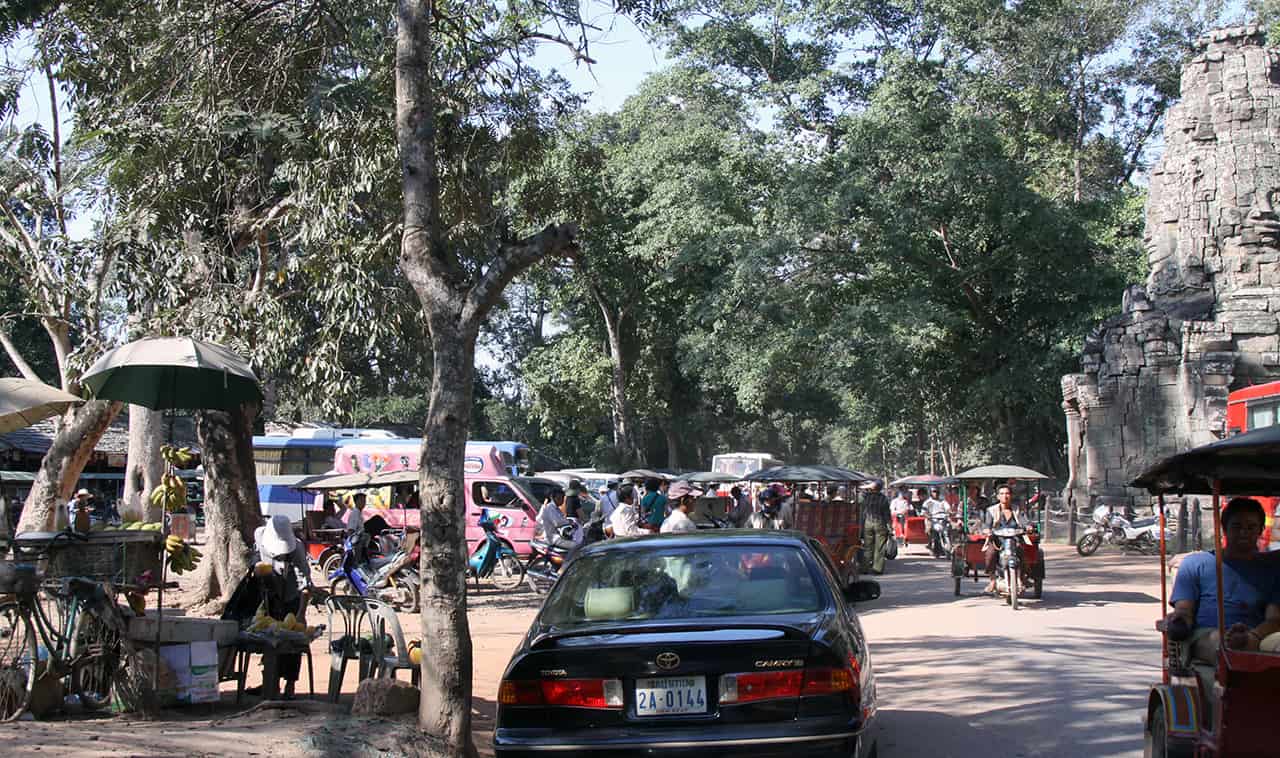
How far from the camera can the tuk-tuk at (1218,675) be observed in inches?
193

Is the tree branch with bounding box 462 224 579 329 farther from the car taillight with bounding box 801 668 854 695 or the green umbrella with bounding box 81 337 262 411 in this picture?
the car taillight with bounding box 801 668 854 695

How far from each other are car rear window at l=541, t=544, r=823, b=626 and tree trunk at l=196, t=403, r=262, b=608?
9.67m

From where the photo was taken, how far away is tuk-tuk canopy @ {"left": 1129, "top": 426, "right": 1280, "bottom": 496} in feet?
16.8

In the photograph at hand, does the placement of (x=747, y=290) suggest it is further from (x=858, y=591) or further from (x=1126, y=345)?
(x=858, y=591)

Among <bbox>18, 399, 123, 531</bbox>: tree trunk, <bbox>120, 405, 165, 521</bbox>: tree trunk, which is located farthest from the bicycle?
<bbox>120, 405, 165, 521</bbox>: tree trunk

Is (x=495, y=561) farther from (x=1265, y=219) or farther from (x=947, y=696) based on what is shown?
(x=1265, y=219)

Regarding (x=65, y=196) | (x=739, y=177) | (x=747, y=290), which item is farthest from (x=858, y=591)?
(x=739, y=177)

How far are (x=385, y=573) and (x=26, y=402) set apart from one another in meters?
8.83

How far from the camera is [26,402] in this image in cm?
851

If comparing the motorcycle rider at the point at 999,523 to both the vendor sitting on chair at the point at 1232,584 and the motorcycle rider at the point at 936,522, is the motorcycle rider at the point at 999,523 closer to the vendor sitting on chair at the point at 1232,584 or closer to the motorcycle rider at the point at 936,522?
the vendor sitting on chair at the point at 1232,584

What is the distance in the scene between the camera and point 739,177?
125 feet

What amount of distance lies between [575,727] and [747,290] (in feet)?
98.8

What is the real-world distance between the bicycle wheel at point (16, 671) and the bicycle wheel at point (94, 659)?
0.84 ft

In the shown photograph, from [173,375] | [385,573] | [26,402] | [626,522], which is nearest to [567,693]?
[26,402]
